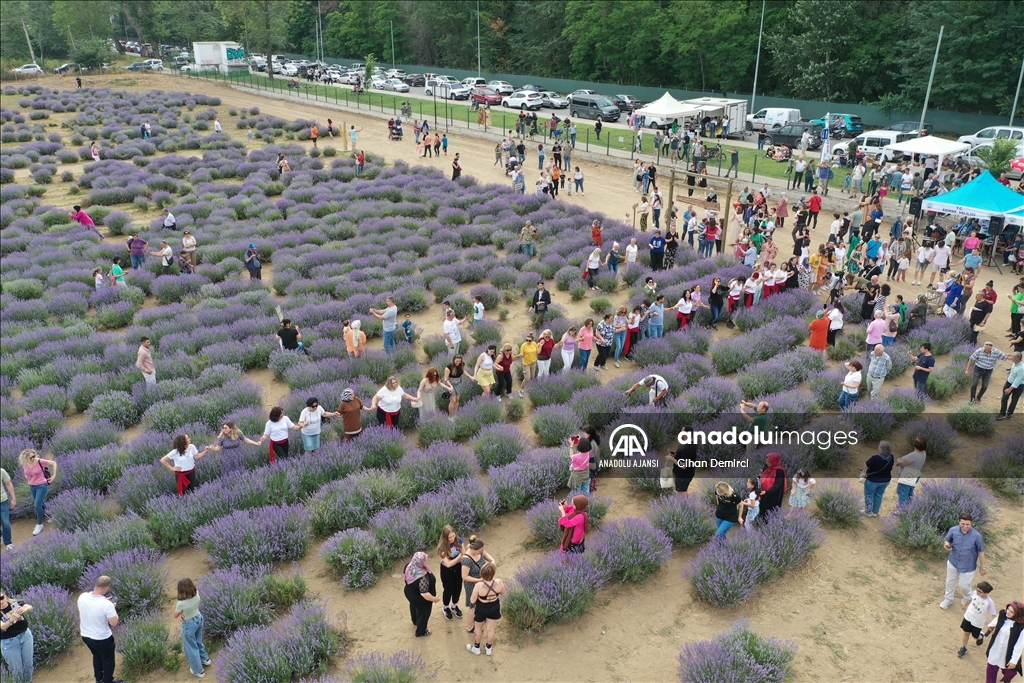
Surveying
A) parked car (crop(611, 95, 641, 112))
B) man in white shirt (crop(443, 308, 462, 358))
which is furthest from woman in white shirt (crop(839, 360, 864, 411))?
parked car (crop(611, 95, 641, 112))

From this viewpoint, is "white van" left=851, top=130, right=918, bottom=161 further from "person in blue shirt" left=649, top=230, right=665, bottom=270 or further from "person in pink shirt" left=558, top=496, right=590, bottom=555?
"person in pink shirt" left=558, top=496, right=590, bottom=555

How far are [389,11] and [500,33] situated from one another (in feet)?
58.4

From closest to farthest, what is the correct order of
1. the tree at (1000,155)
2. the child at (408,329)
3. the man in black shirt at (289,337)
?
1. the man in black shirt at (289,337)
2. the child at (408,329)
3. the tree at (1000,155)

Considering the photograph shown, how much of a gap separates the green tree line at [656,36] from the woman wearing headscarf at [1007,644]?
41272 mm

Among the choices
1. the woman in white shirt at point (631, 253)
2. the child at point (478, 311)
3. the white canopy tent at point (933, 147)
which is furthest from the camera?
the white canopy tent at point (933, 147)

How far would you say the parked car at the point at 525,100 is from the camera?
50.4 m

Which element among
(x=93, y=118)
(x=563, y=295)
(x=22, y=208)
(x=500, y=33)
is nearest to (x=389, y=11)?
(x=500, y=33)

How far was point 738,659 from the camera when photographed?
693 centimetres

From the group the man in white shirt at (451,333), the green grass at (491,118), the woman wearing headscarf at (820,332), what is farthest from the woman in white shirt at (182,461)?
the green grass at (491,118)

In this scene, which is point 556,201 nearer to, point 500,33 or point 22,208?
point 22,208

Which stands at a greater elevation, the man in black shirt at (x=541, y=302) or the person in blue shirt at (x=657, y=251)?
the person in blue shirt at (x=657, y=251)

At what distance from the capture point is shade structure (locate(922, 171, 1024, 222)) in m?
19.2

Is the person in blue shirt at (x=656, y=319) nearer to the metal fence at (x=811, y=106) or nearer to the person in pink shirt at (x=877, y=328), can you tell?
the person in pink shirt at (x=877, y=328)

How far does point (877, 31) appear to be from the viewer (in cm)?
4572
